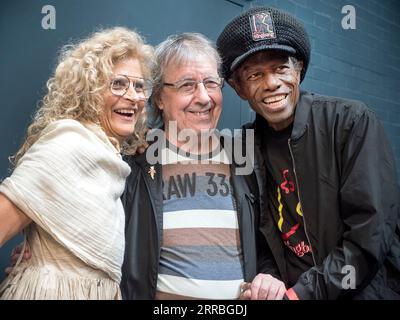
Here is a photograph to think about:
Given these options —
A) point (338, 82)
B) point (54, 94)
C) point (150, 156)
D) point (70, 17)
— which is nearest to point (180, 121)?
point (150, 156)

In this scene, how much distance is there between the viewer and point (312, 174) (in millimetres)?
1270

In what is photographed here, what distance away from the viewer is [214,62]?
4.61 ft

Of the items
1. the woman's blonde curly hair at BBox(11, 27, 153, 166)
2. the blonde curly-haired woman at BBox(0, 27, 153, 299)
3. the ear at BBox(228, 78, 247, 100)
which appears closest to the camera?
the blonde curly-haired woman at BBox(0, 27, 153, 299)

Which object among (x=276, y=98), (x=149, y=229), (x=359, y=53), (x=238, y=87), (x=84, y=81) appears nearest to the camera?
(x=84, y=81)

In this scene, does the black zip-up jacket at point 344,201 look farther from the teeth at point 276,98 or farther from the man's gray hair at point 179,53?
the man's gray hair at point 179,53

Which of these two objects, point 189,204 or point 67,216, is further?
point 189,204

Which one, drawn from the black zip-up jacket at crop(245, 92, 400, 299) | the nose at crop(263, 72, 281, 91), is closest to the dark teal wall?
the nose at crop(263, 72, 281, 91)

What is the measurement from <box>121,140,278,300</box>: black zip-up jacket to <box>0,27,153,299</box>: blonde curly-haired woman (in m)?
0.14

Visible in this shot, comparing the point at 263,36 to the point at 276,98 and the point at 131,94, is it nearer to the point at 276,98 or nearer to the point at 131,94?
the point at 276,98

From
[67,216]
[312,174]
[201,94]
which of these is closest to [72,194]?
[67,216]

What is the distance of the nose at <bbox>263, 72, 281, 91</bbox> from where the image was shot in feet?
4.34

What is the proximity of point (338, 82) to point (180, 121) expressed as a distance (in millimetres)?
1619

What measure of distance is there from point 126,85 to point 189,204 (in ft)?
1.43

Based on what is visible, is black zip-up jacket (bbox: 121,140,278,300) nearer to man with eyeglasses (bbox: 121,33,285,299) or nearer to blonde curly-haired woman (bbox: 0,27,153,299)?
man with eyeglasses (bbox: 121,33,285,299)
